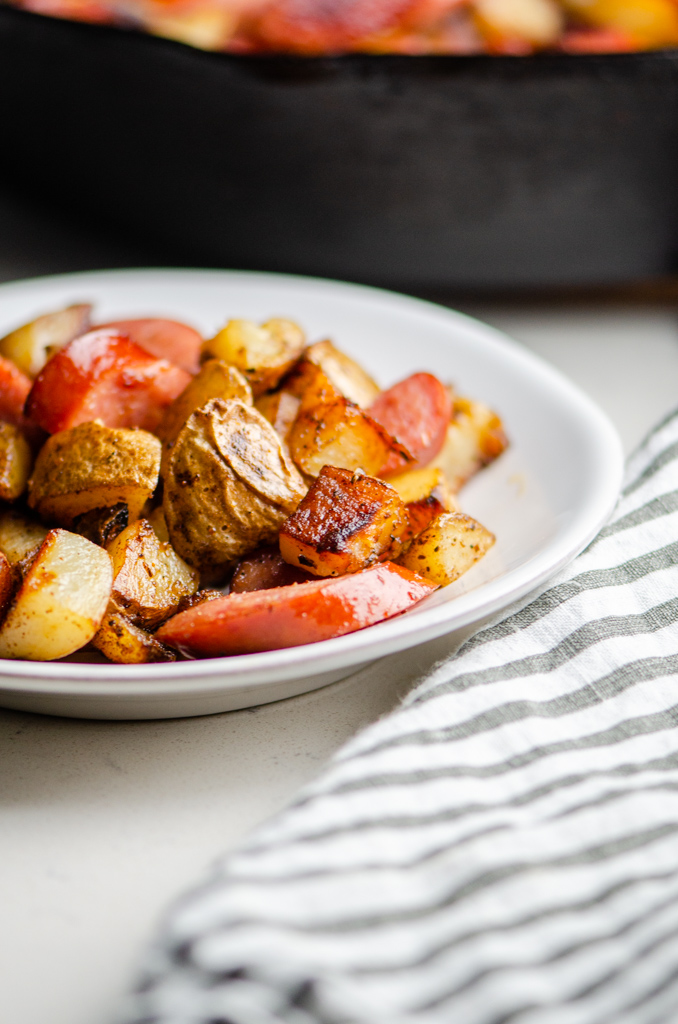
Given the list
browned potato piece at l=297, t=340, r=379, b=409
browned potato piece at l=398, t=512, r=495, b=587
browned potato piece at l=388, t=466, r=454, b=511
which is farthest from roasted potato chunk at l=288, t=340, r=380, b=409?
browned potato piece at l=398, t=512, r=495, b=587

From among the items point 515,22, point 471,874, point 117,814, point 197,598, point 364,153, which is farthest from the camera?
point 515,22

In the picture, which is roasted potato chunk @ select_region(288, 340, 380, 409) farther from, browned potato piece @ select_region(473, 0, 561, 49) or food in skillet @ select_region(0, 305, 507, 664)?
browned potato piece @ select_region(473, 0, 561, 49)

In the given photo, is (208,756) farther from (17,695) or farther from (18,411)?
(18,411)

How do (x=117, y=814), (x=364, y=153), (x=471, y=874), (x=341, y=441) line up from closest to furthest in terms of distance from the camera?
(x=471, y=874) < (x=117, y=814) < (x=341, y=441) < (x=364, y=153)

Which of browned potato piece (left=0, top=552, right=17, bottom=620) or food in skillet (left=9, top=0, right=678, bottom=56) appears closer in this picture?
browned potato piece (left=0, top=552, right=17, bottom=620)

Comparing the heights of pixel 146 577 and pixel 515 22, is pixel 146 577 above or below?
below

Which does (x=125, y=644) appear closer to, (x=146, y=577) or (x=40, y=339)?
(x=146, y=577)

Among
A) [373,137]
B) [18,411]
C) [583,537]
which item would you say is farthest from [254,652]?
[373,137]

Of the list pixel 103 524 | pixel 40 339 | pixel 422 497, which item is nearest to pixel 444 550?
pixel 422 497
